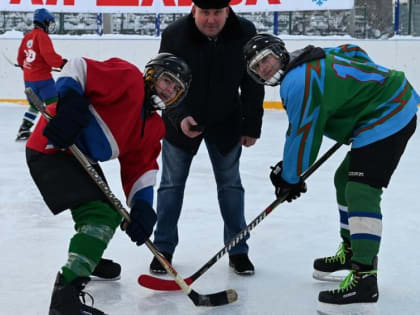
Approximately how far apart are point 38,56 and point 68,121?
391cm

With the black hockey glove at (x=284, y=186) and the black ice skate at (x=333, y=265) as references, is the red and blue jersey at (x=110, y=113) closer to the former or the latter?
the black hockey glove at (x=284, y=186)

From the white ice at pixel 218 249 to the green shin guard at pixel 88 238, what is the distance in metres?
0.33

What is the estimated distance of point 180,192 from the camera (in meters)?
2.49

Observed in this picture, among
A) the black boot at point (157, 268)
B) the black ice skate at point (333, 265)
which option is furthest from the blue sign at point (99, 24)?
the black ice skate at point (333, 265)

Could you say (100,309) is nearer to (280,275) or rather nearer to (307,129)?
(280,275)

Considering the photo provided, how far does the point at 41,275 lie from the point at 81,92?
2.78 ft

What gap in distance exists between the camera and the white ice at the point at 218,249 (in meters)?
2.12

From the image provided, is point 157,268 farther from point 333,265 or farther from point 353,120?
point 353,120

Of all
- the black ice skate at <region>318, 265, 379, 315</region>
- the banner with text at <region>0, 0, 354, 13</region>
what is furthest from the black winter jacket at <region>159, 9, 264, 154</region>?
the banner with text at <region>0, 0, 354, 13</region>

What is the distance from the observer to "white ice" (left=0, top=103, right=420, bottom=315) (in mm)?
2117

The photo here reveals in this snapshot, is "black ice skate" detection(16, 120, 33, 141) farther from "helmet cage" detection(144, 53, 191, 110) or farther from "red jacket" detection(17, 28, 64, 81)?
"helmet cage" detection(144, 53, 191, 110)

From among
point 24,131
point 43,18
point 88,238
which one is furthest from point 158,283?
point 43,18

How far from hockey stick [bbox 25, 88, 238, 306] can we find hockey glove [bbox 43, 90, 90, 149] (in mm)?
63

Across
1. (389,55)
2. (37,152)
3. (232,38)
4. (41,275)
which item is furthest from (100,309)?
(389,55)
